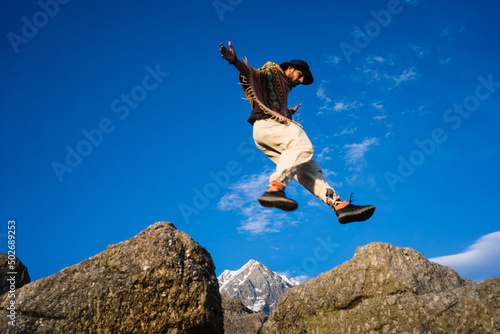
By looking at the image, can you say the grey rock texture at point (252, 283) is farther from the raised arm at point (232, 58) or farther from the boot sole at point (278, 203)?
the boot sole at point (278, 203)

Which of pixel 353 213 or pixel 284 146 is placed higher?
pixel 284 146

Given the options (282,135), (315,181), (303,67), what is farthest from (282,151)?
(303,67)

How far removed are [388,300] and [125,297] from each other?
119 inches

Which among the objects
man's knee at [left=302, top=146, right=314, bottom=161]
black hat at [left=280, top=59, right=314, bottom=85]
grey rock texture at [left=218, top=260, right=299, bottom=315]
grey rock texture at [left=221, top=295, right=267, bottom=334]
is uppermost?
grey rock texture at [left=218, top=260, right=299, bottom=315]

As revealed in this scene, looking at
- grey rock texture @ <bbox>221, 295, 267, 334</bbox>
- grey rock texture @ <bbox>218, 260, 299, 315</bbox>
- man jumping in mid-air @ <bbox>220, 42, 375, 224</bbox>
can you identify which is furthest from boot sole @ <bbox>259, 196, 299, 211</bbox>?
grey rock texture @ <bbox>218, 260, 299, 315</bbox>

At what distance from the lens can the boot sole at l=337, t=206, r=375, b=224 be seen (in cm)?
554

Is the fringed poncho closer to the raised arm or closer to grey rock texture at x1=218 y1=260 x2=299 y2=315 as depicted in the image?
the raised arm

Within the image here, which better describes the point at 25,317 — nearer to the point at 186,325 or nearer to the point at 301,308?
the point at 186,325

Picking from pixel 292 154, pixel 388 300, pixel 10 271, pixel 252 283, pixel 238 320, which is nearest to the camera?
pixel 388 300

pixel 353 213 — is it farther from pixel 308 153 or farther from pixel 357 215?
Answer: pixel 308 153

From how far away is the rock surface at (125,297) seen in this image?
163 inches

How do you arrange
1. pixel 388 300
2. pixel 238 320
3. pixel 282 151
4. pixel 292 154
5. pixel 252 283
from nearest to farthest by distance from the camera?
1. pixel 388 300
2. pixel 292 154
3. pixel 282 151
4. pixel 238 320
5. pixel 252 283

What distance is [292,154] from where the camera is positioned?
5.99 metres

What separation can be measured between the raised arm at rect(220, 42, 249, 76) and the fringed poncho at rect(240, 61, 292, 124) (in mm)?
148
